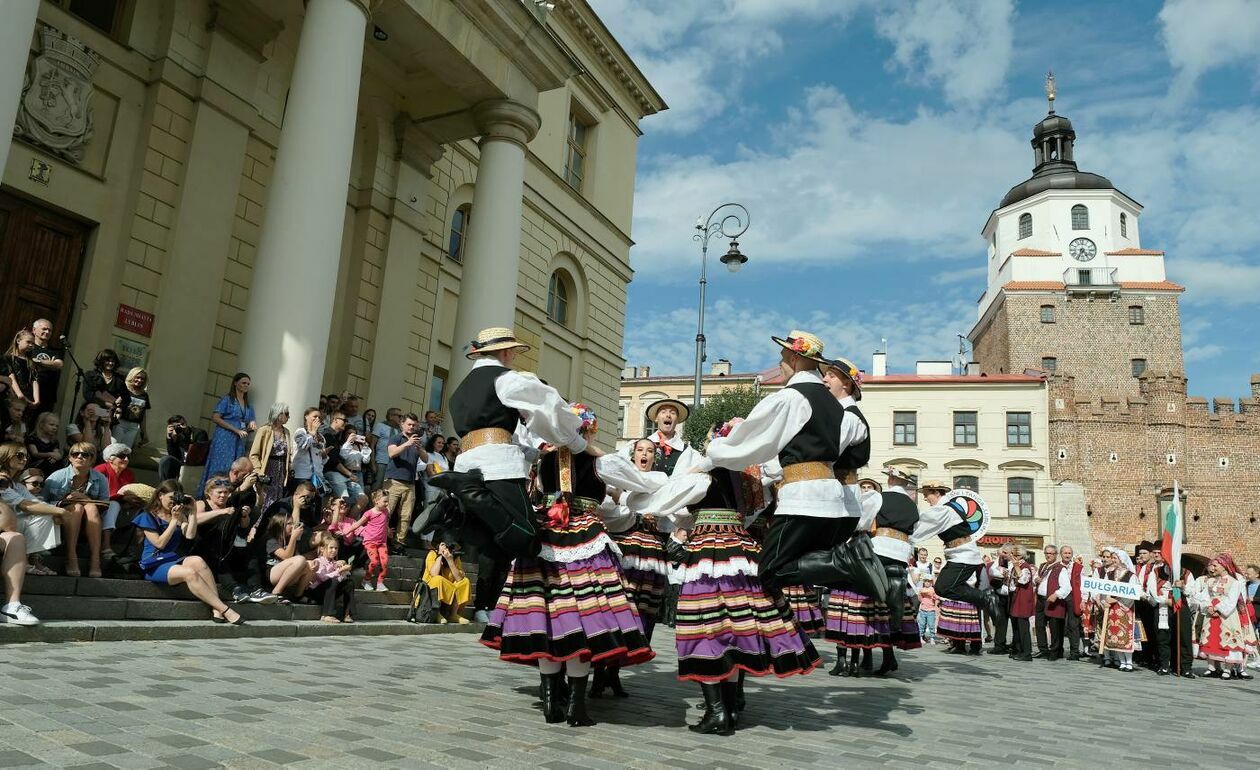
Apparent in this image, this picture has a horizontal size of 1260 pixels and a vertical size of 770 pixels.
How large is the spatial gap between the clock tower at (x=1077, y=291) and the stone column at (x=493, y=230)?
47479mm

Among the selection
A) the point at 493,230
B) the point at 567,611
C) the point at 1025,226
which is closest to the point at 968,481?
the point at 1025,226

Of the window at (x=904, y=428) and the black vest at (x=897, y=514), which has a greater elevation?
the window at (x=904, y=428)

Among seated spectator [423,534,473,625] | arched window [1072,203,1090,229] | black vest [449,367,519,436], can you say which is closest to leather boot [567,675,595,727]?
black vest [449,367,519,436]

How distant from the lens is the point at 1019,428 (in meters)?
44.9

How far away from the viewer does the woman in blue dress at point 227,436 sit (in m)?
10.3

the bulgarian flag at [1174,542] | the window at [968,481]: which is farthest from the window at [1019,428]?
the bulgarian flag at [1174,542]

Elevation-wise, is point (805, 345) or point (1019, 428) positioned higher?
point (1019, 428)

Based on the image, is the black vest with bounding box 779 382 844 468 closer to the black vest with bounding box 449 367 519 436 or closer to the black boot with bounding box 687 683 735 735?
the black boot with bounding box 687 683 735 735

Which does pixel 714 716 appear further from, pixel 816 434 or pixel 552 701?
pixel 816 434

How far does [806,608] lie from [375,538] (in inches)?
227

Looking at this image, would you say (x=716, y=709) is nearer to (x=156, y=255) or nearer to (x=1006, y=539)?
(x=156, y=255)

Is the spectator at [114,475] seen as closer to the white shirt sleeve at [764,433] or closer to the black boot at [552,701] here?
the black boot at [552,701]

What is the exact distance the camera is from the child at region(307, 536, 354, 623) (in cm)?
974

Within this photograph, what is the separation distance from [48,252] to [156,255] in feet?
4.59
